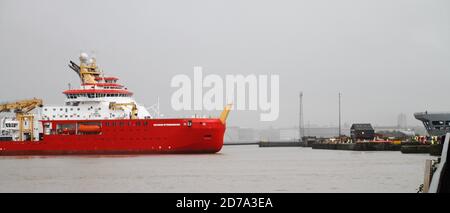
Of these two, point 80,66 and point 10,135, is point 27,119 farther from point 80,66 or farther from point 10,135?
point 80,66

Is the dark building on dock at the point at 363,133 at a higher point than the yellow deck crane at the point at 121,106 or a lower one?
lower

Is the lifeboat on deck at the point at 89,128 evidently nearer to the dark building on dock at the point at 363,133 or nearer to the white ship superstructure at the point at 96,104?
the white ship superstructure at the point at 96,104

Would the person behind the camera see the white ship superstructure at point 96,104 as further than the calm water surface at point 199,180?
Yes

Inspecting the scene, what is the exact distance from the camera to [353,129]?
7762cm

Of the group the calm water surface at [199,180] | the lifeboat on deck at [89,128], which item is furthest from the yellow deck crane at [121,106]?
the calm water surface at [199,180]

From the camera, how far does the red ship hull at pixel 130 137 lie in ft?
145

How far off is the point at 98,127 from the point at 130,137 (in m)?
2.96

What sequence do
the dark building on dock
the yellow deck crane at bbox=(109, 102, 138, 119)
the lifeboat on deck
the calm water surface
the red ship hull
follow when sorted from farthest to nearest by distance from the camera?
the dark building on dock → the yellow deck crane at bbox=(109, 102, 138, 119) → the lifeboat on deck → the red ship hull → the calm water surface

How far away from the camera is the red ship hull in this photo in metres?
44.2

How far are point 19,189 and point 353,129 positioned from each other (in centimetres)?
6051

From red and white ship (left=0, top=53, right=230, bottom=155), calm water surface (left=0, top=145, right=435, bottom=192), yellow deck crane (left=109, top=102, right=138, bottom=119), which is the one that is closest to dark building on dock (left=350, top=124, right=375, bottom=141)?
red and white ship (left=0, top=53, right=230, bottom=155)

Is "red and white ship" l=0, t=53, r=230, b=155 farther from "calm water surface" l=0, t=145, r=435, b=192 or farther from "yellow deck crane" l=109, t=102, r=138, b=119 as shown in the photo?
"calm water surface" l=0, t=145, r=435, b=192

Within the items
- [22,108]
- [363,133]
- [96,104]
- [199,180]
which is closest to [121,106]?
[96,104]

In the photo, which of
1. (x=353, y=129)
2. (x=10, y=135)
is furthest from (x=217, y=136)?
(x=353, y=129)
